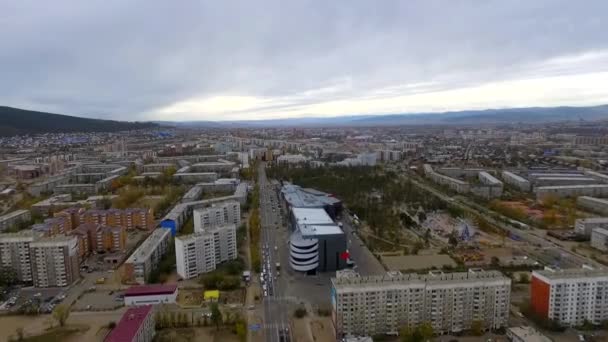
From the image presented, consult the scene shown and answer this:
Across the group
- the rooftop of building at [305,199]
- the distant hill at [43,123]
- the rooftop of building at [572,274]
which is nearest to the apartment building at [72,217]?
the rooftop of building at [305,199]

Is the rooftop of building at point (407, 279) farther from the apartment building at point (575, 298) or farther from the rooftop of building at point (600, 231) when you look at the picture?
the rooftop of building at point (600, 231)

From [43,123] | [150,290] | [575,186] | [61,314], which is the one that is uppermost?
[43,123]

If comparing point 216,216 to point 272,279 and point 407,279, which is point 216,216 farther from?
point 407,279

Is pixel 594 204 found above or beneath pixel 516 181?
beneath

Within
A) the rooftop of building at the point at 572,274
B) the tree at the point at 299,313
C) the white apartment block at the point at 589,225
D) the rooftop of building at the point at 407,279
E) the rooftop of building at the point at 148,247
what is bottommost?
the tree at the point at 299,313

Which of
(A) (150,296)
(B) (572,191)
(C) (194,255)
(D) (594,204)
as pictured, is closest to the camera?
(A) (150,296)

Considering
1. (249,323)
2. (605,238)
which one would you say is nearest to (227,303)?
(249,323)

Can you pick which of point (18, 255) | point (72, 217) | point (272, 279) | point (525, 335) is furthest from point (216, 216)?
point (525, 335)

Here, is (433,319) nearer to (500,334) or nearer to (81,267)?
(500,334)

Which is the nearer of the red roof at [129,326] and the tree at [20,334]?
the red roof at [129,326]
